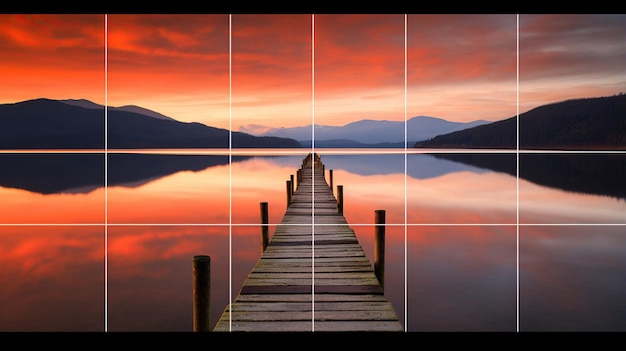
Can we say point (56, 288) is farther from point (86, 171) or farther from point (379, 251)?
point (379, 251)

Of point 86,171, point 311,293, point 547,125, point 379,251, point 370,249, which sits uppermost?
point 547,125

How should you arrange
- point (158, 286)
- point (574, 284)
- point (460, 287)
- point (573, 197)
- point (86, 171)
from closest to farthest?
point (158, 286), point (460, 287), point (574, 284), point (86, 171), point (573, 197)

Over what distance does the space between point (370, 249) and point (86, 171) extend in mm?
6679

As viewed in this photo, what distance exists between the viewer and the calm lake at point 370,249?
8.46m

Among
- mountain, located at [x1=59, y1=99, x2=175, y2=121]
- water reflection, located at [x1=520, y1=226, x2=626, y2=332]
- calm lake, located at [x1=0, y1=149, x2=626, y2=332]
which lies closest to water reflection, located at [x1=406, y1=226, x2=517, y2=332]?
calm lake, located at [x1=0, y1=149, x2=626, y2=332]

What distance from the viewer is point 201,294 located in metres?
4.21

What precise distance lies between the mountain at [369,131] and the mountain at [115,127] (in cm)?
11

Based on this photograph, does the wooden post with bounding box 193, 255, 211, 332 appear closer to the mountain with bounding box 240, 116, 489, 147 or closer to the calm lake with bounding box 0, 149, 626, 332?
the calm lake with bounding box 0, 149, 626, 332

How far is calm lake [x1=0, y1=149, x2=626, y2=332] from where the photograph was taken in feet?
27.8

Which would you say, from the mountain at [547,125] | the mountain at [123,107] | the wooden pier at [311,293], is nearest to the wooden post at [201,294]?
the wooden pier at [311,293]

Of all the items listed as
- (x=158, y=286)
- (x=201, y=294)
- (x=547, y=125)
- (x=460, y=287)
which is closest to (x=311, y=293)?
(x=201, y=294)

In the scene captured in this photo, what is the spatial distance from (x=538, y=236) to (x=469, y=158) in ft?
18.8
